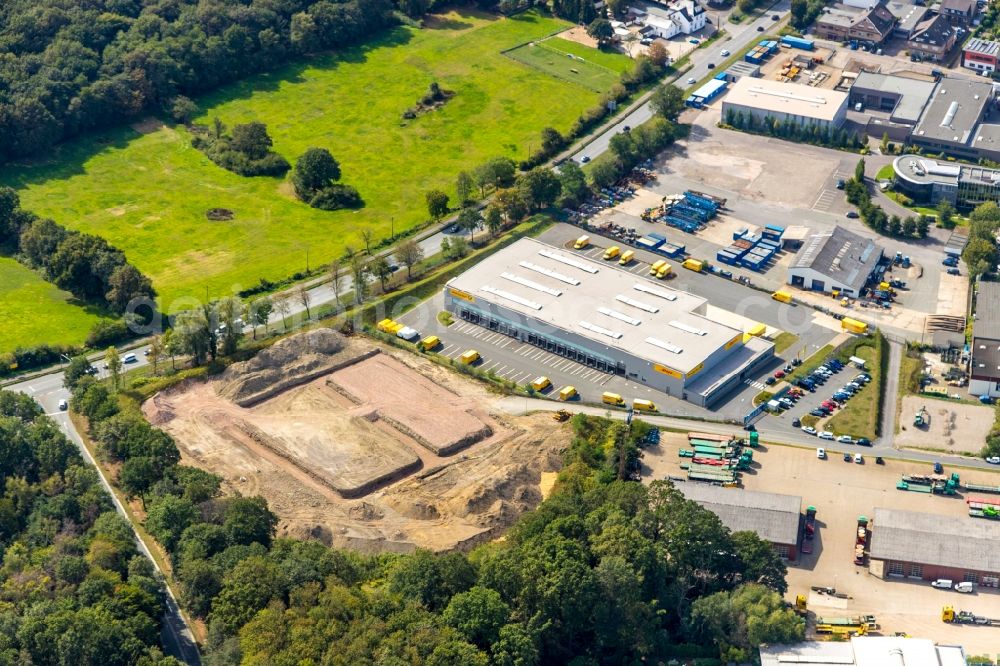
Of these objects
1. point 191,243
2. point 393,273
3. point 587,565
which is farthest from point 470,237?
point 587,565

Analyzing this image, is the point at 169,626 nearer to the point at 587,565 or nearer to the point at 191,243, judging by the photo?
the point at 587,565

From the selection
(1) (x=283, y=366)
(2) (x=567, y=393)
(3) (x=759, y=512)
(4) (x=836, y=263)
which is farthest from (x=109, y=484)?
(4) (x=836, y=263)

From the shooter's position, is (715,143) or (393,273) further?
(715,143)

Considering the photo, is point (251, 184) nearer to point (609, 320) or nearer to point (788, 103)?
point (609, 320)

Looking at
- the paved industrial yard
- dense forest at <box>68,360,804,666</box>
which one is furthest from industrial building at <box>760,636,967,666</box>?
the paved industrial yard

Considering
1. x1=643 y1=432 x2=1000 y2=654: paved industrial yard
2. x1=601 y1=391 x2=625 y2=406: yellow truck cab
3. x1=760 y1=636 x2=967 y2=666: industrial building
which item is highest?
x1=601 y1=391 x2=625 y2=406: yellow truck cab

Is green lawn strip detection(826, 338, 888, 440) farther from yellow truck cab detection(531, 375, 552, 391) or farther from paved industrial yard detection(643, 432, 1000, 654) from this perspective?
yellow truck cab detection(531, 375, 552, 391)
